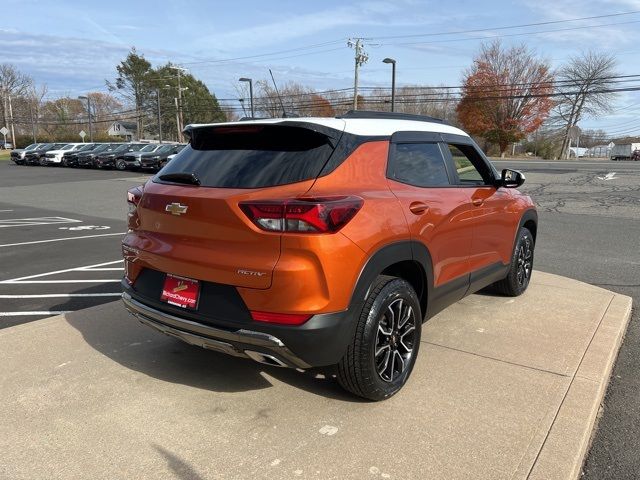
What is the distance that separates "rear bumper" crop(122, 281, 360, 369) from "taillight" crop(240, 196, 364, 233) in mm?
490

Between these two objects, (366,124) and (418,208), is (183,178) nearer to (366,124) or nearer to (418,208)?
(366,124)

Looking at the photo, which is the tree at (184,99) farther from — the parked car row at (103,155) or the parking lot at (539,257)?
the parking lot at (539,257)

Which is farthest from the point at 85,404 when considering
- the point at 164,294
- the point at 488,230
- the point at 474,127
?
the point at 474,127

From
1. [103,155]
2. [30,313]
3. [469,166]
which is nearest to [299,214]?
[469,166]

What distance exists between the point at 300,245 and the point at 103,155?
36.6 metres

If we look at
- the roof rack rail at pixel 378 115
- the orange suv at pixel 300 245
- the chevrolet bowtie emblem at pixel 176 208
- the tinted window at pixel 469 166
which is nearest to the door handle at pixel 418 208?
the orange suv at pixel 300 245

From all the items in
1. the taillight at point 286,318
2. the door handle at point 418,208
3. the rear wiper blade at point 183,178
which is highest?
the rear wiper blade at point 183,178

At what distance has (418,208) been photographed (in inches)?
135

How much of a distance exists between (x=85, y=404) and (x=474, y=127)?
5793 cm

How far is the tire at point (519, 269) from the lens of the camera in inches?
207

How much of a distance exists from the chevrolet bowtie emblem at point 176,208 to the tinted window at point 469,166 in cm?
227

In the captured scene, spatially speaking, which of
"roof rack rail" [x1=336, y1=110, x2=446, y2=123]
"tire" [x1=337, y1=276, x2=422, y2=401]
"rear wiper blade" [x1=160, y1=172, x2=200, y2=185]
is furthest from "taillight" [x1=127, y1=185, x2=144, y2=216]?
"tire" [x1=337, y1=276, x2=422, y2=401]

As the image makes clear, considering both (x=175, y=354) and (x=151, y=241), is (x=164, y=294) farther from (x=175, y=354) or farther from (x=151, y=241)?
(x=175, y=354)

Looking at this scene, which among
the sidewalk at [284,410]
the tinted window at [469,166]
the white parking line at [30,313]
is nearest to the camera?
the sidewalk at [284,410]
